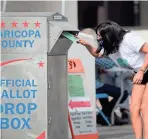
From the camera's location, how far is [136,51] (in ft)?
24.4

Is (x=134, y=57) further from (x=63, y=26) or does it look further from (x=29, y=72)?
(x=29, y=72)

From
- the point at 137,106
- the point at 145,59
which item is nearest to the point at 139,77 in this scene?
the point at 145,59

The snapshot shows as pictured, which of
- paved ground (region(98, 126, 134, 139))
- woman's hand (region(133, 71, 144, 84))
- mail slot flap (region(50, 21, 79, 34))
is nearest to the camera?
mail slot flap (region(50, 21, 79, 34))

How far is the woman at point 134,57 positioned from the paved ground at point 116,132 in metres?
2.72

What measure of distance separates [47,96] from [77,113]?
171cm

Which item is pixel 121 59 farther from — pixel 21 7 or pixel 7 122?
pixel 21 7

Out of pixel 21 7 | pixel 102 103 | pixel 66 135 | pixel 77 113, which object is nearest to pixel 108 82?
pixel 102 103

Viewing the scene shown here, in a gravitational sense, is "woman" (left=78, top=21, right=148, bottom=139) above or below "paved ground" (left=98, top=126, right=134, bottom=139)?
above

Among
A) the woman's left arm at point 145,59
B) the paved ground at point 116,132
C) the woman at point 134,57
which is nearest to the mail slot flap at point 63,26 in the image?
the woman at point 134,57

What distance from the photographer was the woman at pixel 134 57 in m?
7.41

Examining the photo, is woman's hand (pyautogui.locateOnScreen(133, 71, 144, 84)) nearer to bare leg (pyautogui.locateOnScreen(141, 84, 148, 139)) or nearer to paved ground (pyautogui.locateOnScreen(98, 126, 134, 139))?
bare leg (pyautogui.locateOnScreen(141, 84, 148, 139))

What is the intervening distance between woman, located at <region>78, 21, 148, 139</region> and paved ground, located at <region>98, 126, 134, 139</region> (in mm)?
2718

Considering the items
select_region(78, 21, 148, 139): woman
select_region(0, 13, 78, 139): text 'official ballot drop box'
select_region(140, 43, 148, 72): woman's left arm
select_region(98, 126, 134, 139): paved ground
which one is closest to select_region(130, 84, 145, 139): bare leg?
select_region(78, 21, 148, 139): woman

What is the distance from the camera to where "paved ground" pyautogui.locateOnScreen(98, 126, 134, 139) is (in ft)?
33.8
